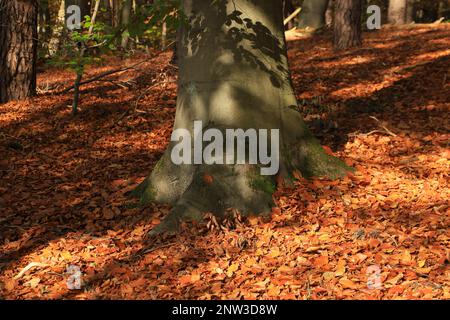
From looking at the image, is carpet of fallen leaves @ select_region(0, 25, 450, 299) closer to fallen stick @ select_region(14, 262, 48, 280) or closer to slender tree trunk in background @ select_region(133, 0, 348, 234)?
fallen stick @ select_region(14, 262, 48, 280)

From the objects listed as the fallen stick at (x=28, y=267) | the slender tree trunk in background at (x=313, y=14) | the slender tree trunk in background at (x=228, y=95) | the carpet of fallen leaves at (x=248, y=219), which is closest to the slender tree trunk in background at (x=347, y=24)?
the carpet of fallen leaves at (x=248, y=219)

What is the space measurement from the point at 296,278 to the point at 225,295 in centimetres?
58

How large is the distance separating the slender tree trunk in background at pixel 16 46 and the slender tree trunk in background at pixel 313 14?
27.9 ft

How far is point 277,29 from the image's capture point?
5.21 m

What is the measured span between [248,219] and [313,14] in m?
11.7

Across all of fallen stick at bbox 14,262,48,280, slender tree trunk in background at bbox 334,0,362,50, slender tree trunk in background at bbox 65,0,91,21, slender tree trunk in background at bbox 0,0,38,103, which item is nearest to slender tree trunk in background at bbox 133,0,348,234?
fallen stick at bbox 14,262,48,280

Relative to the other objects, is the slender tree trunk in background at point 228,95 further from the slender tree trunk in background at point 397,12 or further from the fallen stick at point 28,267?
the slender tree trunk in background at point 397,12

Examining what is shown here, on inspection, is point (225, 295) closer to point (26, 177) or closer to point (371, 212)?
point (371, 212)

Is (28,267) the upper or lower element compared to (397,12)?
lower

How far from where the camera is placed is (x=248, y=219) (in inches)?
187

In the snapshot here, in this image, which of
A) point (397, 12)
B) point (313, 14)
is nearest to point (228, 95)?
point (313, 14)

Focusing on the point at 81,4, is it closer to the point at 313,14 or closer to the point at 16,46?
the point at 16,46

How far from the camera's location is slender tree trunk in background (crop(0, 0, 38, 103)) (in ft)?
Answer: 29.0
